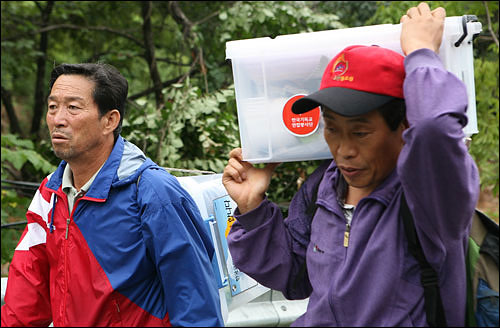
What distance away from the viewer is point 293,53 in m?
1.84

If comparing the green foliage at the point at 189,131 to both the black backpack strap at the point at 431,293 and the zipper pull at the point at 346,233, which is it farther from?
the black backpack strap at the point at 431,293

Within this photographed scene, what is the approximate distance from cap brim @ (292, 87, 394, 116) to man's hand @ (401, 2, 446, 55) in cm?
16

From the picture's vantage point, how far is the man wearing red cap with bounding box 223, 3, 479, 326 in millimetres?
1377

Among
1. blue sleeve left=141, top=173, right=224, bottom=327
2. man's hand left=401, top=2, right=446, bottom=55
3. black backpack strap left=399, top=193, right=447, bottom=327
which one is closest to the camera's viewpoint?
black backpack strap left=399, top=193, right=447, bottom=327

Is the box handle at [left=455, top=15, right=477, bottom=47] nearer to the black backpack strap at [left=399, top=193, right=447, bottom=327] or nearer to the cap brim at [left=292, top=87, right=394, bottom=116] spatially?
the cap brim at [left=292, top=87, right=394, bottom=116]

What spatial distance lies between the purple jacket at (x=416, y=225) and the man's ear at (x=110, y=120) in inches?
45.3

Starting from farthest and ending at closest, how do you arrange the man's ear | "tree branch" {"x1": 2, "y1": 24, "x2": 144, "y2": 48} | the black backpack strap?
"tree branch" {"x1": 2, "y1": 24, "x2": 144, "y2": 48} → the man's ear → the black backpack strap

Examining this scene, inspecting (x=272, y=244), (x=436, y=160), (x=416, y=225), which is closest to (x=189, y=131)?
(x=272, y=244)

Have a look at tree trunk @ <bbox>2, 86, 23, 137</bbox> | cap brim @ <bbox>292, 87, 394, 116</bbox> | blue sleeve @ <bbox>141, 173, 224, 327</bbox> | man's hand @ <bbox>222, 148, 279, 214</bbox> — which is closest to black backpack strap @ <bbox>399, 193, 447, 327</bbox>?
cap brim @ <bbox>292, 87, 394, 116</bbox>

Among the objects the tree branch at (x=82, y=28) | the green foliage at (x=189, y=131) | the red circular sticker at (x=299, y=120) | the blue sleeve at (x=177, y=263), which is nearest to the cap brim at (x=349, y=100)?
the red circular sticker at (x=299, y=120)

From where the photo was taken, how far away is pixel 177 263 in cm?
216

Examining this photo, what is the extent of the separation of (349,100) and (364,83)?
0.24 ft

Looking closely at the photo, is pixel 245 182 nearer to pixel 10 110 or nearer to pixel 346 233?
pixel 346 233

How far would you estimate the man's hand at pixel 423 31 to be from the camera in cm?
156
